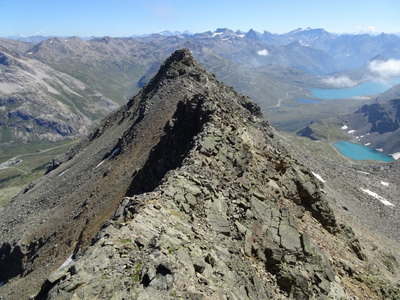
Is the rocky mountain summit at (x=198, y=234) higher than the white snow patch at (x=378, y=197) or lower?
higher

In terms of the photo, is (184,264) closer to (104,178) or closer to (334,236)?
(334,236)

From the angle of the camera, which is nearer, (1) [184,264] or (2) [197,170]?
(1) [184,264]

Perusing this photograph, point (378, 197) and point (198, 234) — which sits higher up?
point (198, 234)

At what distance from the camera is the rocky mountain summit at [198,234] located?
18.6 metres

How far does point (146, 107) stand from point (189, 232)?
203 feet

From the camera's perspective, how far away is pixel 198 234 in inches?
953

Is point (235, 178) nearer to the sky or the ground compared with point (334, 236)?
nearer to the sky

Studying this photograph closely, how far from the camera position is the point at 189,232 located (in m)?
23.8

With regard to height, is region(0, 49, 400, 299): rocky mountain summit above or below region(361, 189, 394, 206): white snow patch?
above

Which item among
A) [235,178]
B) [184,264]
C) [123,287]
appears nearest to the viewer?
[123,287]

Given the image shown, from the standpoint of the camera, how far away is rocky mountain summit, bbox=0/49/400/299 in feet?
60.9

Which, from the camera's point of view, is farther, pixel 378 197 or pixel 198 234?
pixel 378 197

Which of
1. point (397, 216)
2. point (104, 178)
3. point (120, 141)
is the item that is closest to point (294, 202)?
point (104, 178)

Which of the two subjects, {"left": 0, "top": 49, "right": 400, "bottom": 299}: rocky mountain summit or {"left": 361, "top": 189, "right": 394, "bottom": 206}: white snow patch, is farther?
{"left": 361, "top": 189, "right": 394, "bottom": 206}: white snow patch
